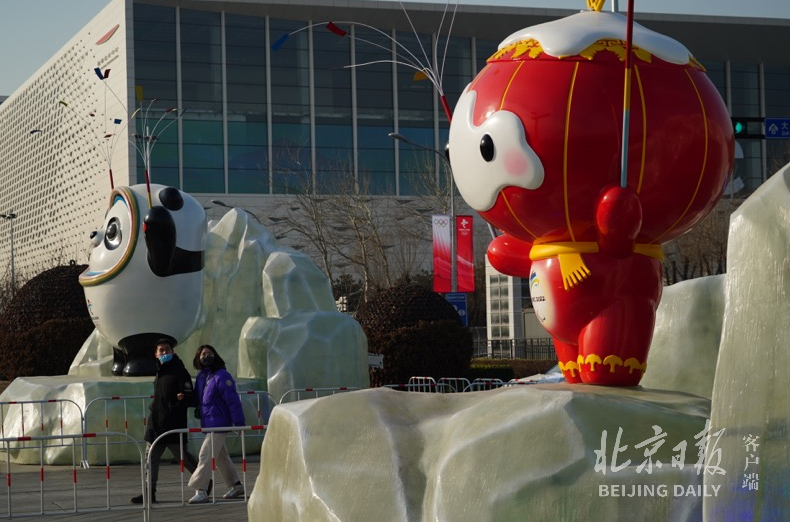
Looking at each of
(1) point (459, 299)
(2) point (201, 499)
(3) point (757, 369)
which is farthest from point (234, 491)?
(1) point (459, 299)

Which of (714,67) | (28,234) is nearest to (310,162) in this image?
(714,67)

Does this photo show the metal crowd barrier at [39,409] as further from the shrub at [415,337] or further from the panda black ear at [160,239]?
the shrub at [415,337]

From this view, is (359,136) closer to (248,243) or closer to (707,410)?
(248,243)

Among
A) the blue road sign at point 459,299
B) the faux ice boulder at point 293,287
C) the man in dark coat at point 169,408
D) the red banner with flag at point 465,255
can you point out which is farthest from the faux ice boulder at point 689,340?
the red banner with flag at point 465,255

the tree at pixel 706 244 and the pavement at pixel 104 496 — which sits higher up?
the tree at pixel 706 244

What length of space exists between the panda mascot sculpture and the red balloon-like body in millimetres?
7253

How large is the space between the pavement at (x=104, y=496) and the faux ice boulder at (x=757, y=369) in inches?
A: 202

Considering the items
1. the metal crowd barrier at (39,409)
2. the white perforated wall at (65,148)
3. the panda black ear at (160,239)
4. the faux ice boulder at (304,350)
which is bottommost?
the metal crowd barrier at (39,409)

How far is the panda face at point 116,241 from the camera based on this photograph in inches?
557

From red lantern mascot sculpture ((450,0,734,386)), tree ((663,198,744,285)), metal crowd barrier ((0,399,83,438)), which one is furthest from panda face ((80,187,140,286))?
tree ((663,198,744,285))

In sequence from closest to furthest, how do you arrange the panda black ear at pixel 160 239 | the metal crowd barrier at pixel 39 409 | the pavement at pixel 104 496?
the pavement at pixel 104 496 → the panda black ear at pixel 160 239 → the metal crowd barrier at pixel 39 409

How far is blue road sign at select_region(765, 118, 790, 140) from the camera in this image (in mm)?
16734

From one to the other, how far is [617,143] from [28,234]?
77.4m

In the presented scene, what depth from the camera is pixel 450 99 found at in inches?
2296
